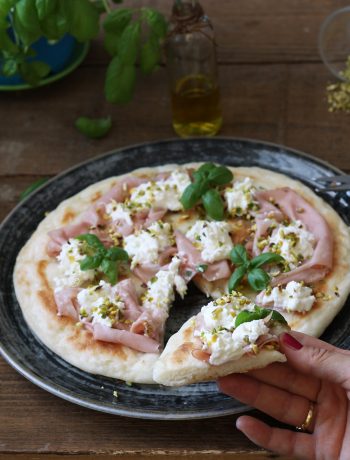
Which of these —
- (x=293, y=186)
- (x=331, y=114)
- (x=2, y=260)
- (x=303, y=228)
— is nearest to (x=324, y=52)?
(x=331, y=114)

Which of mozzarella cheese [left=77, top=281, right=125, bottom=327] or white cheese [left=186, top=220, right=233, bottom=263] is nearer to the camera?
mozzarella cheese [left=77, top=281, right=125, bottom=327]

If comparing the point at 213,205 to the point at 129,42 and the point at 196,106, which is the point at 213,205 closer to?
the point at 196,106

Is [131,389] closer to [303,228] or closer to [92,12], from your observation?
[303,228]

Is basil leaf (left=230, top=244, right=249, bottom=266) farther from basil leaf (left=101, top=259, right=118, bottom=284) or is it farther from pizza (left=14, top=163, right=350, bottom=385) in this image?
basil leaf (left=101, top=259, right=118, bottom=284)

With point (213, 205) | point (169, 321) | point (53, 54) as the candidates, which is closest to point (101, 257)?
point (169, 321)

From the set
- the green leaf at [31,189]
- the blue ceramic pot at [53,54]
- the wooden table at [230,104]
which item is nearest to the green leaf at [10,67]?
the blue ceramic pot at [53,54]

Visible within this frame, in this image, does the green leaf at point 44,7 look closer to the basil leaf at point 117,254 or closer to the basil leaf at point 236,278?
the basil leaf at point 117,254

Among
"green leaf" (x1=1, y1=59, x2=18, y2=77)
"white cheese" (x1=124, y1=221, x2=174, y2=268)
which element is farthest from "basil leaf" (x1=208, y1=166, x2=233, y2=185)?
"green leaf" (x1=1, y1=59, x2=18, y2=77)
